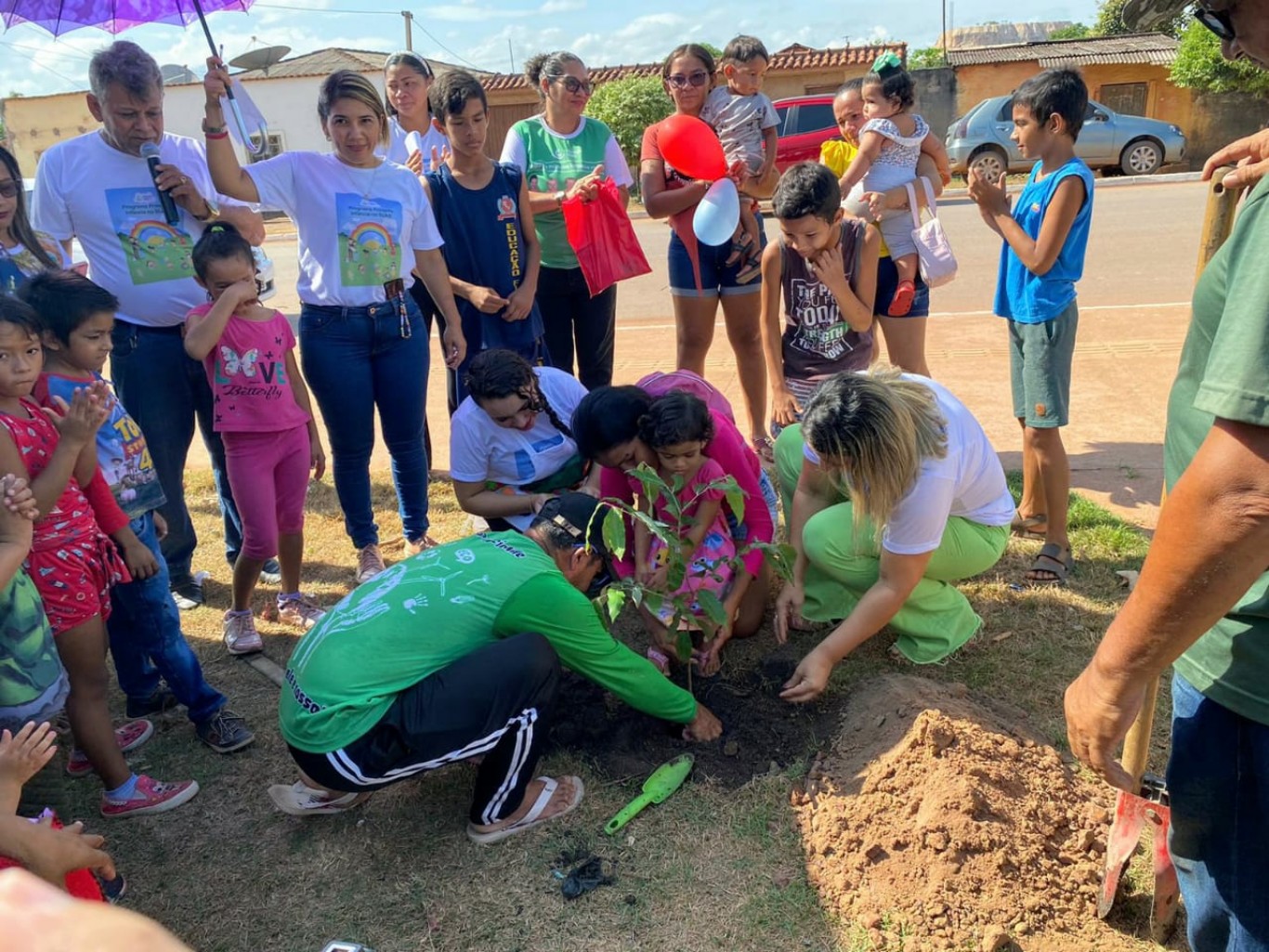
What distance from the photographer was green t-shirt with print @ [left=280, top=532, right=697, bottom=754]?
2.40 m

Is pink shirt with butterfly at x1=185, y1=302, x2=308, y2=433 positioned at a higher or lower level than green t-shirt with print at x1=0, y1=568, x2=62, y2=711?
higher

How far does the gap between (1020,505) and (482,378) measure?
252 centimetres

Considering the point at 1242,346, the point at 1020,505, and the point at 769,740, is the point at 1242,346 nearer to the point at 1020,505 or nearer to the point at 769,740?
the point at 769,740

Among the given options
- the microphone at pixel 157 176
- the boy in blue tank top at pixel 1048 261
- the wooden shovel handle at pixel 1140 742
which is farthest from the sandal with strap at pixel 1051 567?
the microphone at pixel 157 176

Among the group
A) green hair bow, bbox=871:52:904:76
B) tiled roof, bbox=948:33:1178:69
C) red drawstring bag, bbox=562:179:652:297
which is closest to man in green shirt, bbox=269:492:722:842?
red drawstring bag, bbox=562:179:652:297

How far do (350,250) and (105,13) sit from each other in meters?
1.58

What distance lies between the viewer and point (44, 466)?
2.55m

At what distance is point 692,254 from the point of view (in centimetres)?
468

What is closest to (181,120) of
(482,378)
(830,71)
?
(830,71)

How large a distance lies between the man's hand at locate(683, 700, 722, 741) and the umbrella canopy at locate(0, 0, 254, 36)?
3405mm

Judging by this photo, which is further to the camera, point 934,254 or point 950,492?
point 934,254

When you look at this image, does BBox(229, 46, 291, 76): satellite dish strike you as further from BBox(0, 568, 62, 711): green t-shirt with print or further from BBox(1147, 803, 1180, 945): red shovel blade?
BBox(1147, 803, 1180, 945): red shovel blade

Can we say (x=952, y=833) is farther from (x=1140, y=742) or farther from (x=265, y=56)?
(x=265, y=56)

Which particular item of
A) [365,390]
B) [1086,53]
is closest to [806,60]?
[1086,53]
